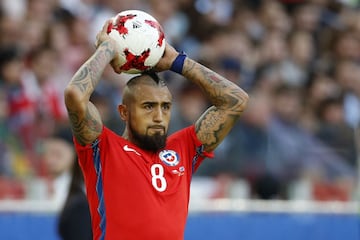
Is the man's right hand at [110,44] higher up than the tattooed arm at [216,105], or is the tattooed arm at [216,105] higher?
the man's right hand at [110,44]

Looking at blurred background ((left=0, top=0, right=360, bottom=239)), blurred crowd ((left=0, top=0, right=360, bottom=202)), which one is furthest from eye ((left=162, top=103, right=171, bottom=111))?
blurred crowd ((left=0, top=0, right=360, bottom=202))

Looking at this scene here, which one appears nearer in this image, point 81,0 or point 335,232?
point 335,232

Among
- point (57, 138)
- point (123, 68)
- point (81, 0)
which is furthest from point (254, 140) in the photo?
point (123, 68)

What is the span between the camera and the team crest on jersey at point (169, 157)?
626 cm

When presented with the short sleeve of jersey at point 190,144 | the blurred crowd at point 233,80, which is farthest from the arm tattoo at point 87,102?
the blurred crowd at point 233,80

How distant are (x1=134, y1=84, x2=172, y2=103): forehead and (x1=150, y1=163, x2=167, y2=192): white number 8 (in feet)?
1.37

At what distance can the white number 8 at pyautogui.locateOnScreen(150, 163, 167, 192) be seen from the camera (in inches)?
241

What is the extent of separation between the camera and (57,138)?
9.90m

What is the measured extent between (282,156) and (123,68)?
4883 millimetres

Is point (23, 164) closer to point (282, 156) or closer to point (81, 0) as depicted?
point (282, 156)

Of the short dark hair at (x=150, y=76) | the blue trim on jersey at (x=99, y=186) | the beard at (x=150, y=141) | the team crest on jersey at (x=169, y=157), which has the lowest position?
the blue trim on jersey at (x=99, y=186)

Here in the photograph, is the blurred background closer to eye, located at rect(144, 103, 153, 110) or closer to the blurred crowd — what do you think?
the blurred crowd

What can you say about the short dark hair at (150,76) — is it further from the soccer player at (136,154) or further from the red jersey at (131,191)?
the red jersey at (131,191)

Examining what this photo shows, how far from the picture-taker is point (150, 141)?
620 centimetres
